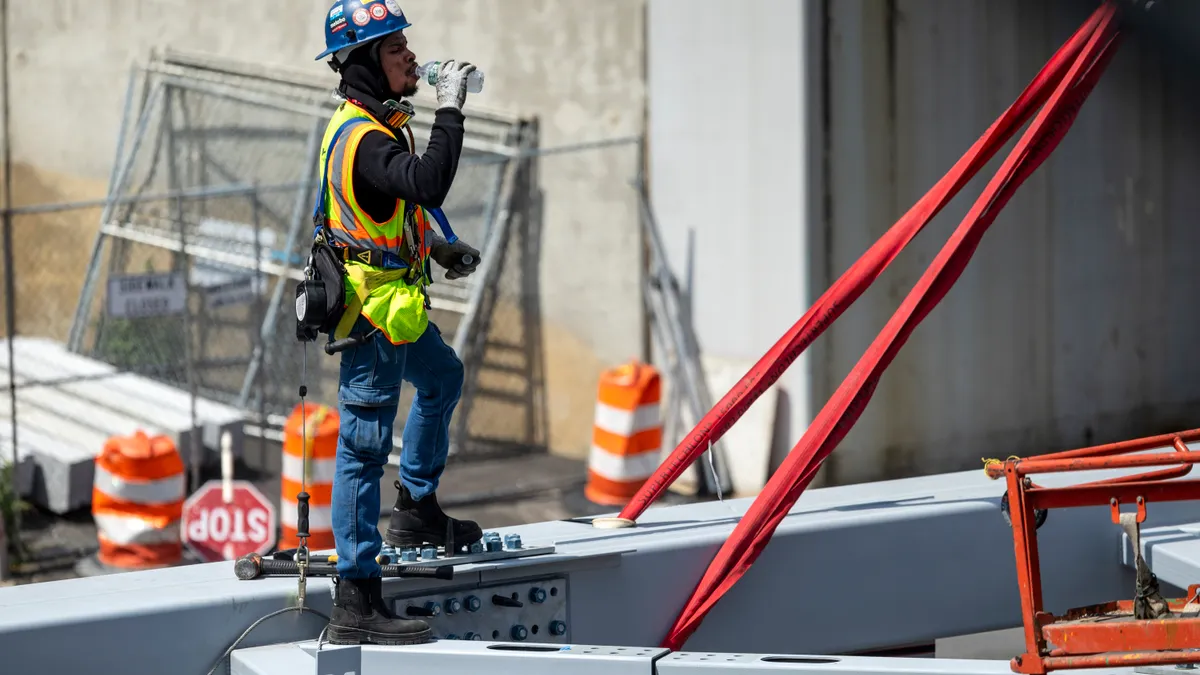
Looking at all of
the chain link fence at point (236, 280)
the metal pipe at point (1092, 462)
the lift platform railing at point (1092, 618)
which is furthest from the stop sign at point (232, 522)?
the metal pipe at point (1092, 462)

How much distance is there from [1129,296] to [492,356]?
15.4ft

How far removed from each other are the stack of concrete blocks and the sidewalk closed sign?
84 cm

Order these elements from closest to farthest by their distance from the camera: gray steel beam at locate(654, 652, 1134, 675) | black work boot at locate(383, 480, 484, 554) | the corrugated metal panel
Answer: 1. gray steel beam at locate(654, 652, 1134, 675)
2. black work boot at locate(383, 480, 484, 554)
3. the corrugated metal panel

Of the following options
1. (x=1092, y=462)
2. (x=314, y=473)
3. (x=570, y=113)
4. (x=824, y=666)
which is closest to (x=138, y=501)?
(x=314, y=473)

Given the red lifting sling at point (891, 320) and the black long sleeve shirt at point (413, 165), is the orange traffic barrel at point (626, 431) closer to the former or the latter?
the red lifting sling at point (891, 320)

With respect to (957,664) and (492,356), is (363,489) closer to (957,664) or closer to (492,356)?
(957,664)

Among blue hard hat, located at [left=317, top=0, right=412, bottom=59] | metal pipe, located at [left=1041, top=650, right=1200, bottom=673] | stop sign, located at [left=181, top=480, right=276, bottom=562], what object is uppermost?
blue hard hat, located at [left=317, top=0, right=412, bottom=59]

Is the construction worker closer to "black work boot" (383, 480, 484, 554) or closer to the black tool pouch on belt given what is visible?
the black tool pouch on belt

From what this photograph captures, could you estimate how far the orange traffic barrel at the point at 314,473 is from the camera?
9.16 metres

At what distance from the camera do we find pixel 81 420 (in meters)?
11.7

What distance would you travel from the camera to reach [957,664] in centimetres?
407

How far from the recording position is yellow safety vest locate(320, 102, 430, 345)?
15.3 ft

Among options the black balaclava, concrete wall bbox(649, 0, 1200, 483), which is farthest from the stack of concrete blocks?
the black balaclava

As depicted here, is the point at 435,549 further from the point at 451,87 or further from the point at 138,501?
the point at 138,501
